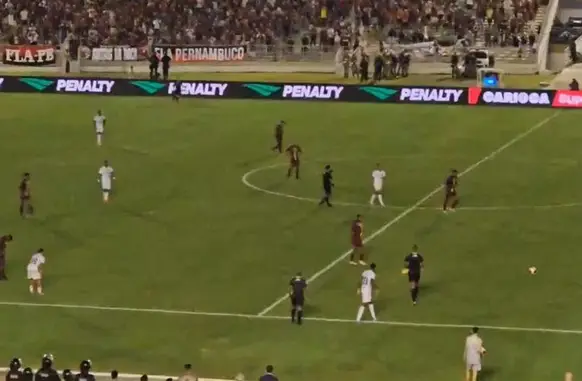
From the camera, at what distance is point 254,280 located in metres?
41.0

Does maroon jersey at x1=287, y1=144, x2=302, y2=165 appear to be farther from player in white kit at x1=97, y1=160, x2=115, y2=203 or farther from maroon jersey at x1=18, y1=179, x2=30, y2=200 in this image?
maroon jersey at x1=18, y1=179, x2=30, y2=200

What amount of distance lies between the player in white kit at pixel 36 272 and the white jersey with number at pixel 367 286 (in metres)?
9.71

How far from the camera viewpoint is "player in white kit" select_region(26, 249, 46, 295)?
39344 mm

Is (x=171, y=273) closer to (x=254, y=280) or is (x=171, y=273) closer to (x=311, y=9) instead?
(x=254, y=280)

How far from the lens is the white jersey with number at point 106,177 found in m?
50.3

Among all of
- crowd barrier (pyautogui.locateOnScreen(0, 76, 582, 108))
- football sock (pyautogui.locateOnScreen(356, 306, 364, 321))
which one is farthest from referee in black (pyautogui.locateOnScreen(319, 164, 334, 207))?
crowd barrier (pyautogui.locateOnScreen(0, 76, 582, 108))

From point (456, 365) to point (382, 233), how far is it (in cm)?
1346

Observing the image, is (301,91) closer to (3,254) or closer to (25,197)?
(25,197)

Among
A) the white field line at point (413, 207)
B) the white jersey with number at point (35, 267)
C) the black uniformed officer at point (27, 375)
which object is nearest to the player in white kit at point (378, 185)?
the white field line at point (413, 207)

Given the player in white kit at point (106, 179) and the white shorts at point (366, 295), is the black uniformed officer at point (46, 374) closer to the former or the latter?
the white shorts at point (366, 295)

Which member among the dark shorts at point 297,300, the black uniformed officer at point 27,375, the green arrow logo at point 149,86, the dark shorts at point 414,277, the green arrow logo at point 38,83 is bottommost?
the green arrow logo at point 38,83

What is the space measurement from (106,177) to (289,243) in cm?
894

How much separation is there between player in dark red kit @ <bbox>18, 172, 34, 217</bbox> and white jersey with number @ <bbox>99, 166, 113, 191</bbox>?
112 inches

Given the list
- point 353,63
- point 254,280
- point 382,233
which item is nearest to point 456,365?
point 254,280
